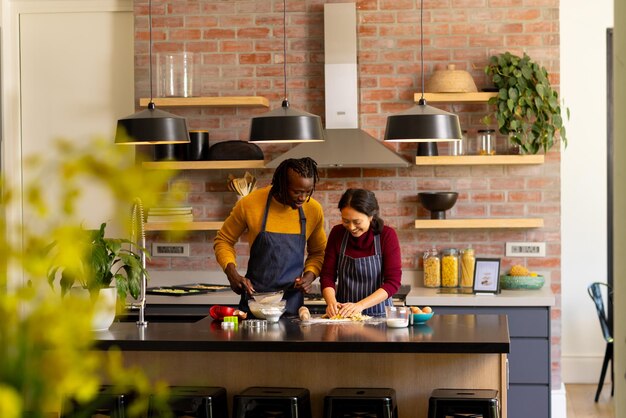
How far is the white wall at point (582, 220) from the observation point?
7.03 metres

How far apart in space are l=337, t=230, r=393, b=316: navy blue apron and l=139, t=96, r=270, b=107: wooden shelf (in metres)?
1.87

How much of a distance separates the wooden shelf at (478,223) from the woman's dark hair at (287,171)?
1.64m

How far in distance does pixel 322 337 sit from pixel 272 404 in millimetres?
326

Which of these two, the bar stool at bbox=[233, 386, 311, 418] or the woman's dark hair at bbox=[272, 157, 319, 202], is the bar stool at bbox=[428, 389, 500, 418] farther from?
the woman's dark hair at bbox=[272, 157, 319, 202]

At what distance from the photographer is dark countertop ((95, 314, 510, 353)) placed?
3646 mm

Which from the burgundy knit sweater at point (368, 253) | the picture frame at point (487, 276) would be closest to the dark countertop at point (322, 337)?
the burgundy knit sweater at point (368, 253)

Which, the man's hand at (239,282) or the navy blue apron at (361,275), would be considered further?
the man's hand at (239,282)

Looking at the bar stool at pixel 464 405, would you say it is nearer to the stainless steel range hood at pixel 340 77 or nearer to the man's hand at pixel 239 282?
the man's hand at pixel 239 282

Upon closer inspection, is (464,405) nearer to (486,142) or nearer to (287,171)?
(287,171)

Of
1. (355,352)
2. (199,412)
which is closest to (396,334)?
(355,352)

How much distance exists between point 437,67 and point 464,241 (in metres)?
1.13

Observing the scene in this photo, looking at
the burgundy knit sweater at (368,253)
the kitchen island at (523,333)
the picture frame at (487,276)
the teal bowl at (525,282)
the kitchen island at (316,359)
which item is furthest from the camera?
the teal bowl at (525,282)

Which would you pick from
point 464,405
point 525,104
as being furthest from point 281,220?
point 525,104

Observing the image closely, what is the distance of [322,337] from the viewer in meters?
3.78
